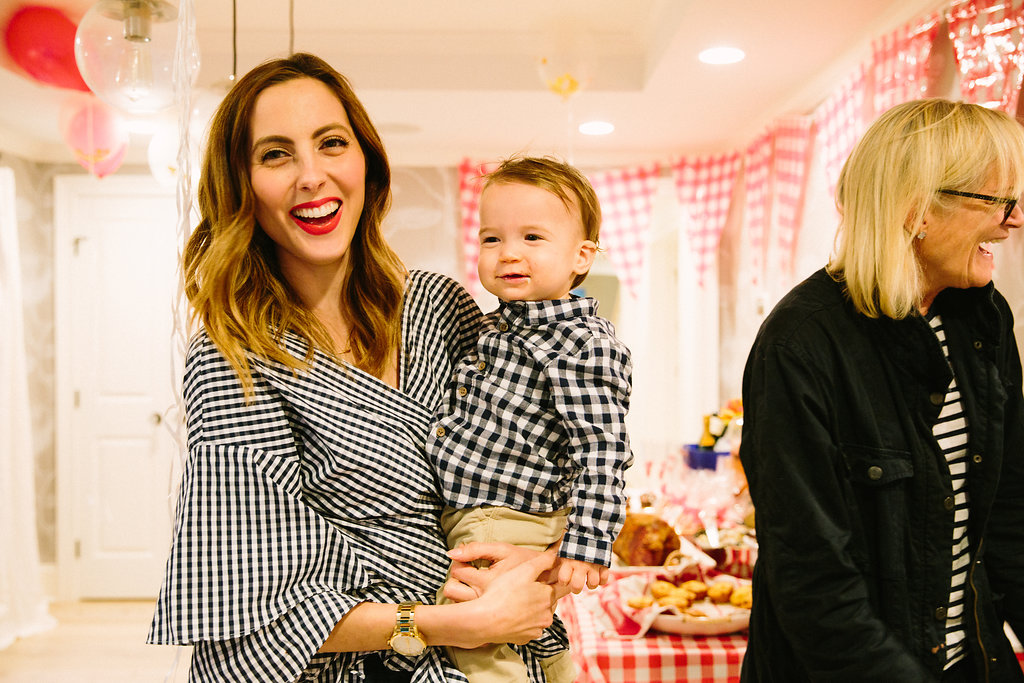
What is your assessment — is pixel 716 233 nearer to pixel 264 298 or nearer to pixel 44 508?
pixel 264 298

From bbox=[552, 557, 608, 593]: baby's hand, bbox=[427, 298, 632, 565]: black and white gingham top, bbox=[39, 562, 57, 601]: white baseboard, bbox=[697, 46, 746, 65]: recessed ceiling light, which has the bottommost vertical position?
bbox=[39, 562, 57, 601]: white baseboard

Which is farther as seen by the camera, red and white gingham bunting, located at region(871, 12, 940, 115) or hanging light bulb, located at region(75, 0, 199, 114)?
red and white gingham bunting, located at region(871, 12, 940, 115)

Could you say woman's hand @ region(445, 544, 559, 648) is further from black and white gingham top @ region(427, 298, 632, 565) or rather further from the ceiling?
the ceiling

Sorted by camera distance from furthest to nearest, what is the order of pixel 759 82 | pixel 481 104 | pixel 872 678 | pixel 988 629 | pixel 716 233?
pixel 716 233 < pixel 481 104 < pixel 759 82 < pixel 988 629 < pixel 872 678

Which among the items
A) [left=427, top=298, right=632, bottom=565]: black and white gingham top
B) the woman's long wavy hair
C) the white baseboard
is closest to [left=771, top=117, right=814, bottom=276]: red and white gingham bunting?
[left=427, top=298, right=632, bottom=565]: black and white gingham top

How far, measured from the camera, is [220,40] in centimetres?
379

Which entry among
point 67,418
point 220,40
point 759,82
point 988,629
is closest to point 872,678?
point 988,629

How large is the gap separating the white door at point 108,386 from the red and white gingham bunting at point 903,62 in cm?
412

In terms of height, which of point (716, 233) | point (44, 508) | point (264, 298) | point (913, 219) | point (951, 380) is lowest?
point (44, 508)

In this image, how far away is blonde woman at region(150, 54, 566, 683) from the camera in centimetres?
107

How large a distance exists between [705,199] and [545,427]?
3.92 meters

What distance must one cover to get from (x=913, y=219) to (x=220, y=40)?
3401 mm

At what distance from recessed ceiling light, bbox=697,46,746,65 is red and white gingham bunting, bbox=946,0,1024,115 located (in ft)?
3.24

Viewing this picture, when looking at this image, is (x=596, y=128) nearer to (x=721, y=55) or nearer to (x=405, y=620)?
(x=721, y=55)
